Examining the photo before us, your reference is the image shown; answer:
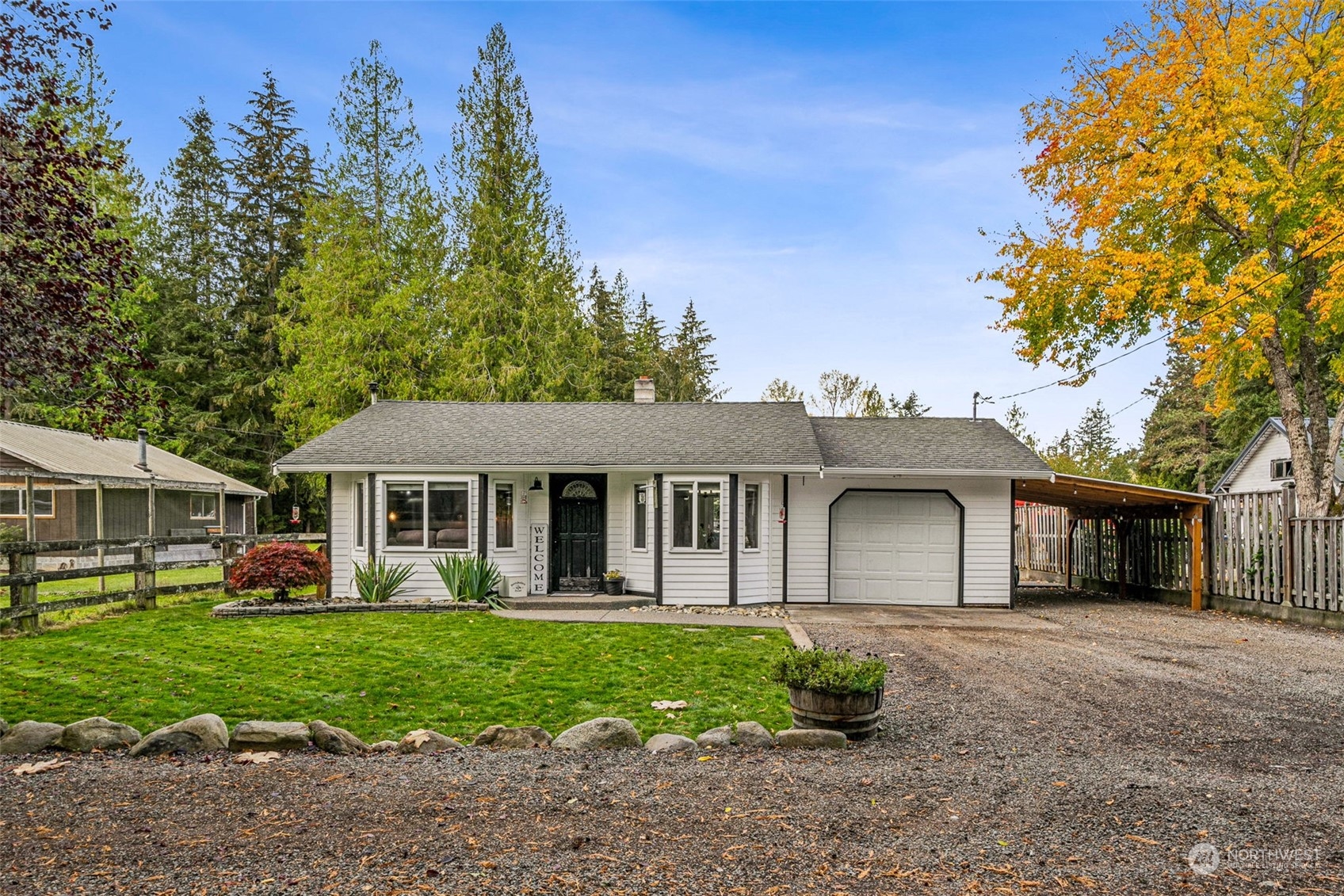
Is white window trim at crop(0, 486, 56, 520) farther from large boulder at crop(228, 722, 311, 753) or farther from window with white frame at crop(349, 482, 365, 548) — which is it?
large boulder at crop(228, 722, 311, 753)

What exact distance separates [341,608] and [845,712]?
9459mm

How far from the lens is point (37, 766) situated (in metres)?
4.85

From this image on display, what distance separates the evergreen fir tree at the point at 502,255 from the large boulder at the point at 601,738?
20.1 m

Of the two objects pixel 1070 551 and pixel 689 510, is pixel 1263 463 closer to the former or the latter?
pixel 1070 551

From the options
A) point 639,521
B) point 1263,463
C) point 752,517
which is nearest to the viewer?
point 752,517

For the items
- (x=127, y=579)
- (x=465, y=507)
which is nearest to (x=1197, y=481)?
(x=465, y=507)

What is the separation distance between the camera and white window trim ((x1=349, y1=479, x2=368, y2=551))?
14.3 metres

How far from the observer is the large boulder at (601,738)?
17.1 ft

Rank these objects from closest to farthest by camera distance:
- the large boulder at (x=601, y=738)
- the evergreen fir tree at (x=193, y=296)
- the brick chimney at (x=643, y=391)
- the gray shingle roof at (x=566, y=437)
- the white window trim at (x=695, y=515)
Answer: the large boulder at (x=601, y=738), the white window trim at (x=695, y=515), the gray shingle roof at (x=566, y=437), the brick chimney at (x=643, y=391), the evergreen fir tree at (x=193, y=296)

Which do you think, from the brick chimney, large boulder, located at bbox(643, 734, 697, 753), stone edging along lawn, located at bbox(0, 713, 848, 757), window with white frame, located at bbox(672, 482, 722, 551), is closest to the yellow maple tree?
the brick chimney

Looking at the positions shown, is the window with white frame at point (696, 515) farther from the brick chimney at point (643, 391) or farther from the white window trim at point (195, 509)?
the white window trim at point (195, 509)

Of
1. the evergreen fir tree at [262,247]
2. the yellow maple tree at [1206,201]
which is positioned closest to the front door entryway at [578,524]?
the yellow maple tree at [1206,201]

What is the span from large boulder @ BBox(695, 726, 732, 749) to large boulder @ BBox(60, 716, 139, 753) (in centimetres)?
367

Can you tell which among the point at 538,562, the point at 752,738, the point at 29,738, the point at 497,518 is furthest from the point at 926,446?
the point at 29,738
